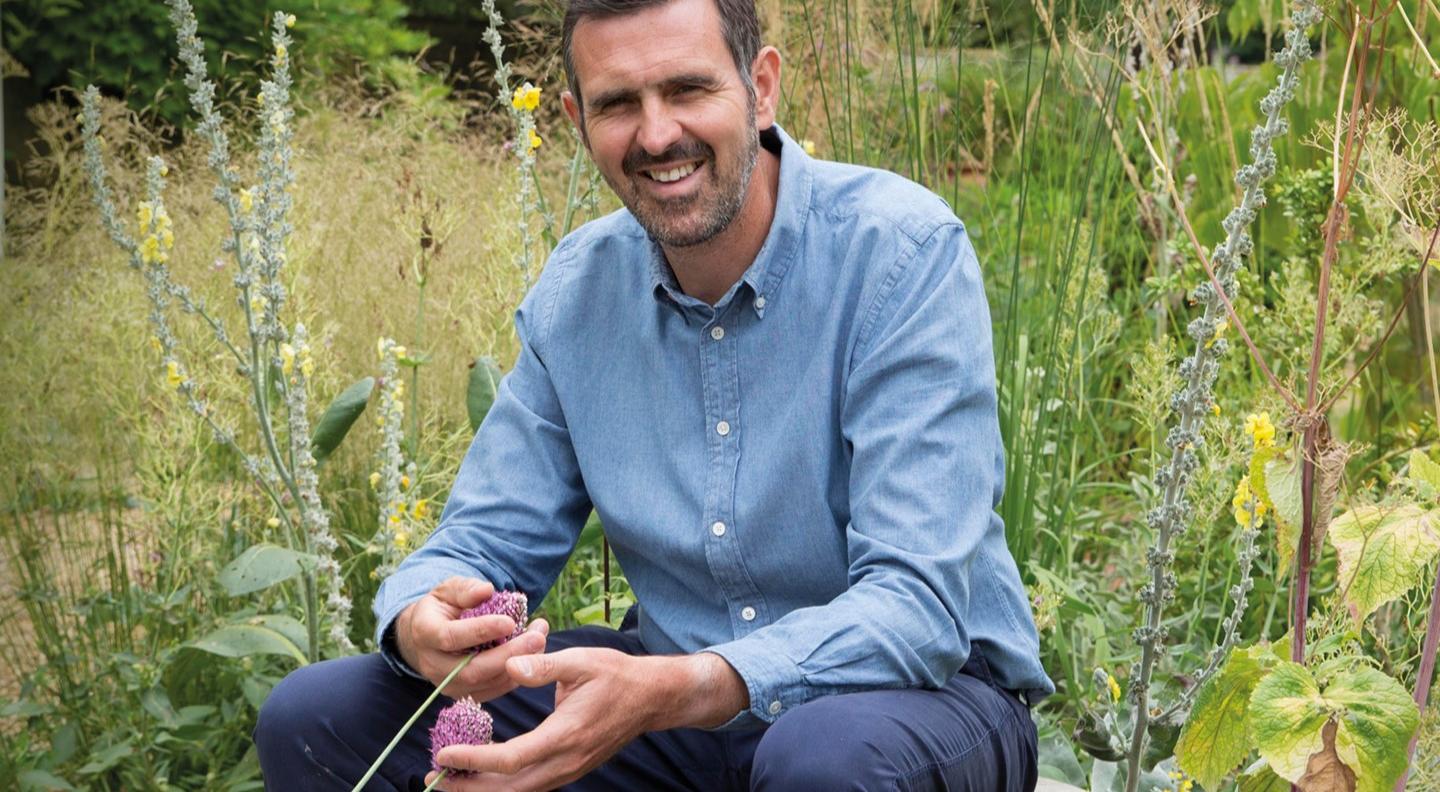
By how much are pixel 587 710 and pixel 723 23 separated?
831mm

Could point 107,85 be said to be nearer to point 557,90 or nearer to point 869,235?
point 557,90

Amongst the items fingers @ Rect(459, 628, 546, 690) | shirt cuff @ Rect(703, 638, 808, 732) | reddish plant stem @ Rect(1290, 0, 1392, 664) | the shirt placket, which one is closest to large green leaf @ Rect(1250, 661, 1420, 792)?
reddish plant stem @ Rect(1290, 0, 1392, 664)

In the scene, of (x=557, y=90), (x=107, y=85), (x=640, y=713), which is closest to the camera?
(x=640, y=713)

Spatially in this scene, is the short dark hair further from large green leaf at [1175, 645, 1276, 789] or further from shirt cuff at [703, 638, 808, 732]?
large green leaf at [1175, 645, 1276, 789]

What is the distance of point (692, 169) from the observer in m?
1.93

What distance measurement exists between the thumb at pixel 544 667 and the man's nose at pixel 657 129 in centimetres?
62

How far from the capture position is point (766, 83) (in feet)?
6.77

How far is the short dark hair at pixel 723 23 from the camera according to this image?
1.89 metres

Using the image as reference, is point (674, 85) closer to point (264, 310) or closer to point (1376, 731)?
point (264, 310)

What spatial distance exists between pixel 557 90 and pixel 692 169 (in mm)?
2323

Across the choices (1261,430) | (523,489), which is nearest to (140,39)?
(523,489)

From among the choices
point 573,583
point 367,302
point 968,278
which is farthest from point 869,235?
point 367,302

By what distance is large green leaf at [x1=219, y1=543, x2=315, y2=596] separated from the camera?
2.32 m

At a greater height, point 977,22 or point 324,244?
point 977,22
